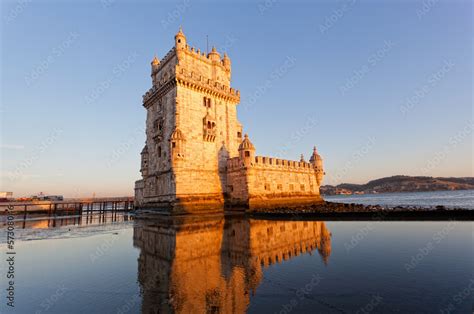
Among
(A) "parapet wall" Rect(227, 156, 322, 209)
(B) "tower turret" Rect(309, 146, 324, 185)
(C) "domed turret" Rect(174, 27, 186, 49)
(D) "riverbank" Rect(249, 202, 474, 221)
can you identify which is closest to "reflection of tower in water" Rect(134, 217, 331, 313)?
(D) "riverbank" Rect(249, 202, 474, 221)

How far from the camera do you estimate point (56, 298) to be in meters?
6.84

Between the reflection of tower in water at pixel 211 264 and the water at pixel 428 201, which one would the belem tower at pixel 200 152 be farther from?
the water at pixel 428 201

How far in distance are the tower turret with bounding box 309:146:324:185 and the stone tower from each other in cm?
1378

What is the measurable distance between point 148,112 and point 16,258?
28507 mm

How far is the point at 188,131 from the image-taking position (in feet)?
100

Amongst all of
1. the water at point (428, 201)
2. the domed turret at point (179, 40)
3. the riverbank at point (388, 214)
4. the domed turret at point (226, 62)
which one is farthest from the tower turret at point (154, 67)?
the water at point (428, 201)

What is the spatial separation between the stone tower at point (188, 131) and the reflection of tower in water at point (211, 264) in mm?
13405

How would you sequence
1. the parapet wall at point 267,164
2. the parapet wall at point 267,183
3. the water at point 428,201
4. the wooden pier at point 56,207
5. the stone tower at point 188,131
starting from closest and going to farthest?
the stone tower at point 188,131, the parapet wall at point 267,183, the parapet wall at point 267,164, the wooden pier at point 56,207, the water at point 428,201

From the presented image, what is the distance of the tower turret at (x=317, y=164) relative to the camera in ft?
136

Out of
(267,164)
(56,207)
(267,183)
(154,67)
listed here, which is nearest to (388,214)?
(267,183)

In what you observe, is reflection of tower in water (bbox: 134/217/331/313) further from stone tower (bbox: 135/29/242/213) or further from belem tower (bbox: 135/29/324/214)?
belem tower (bbox: 135/29/324/214)

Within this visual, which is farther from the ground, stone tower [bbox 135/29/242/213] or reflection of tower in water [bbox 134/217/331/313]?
stone tower [bbox 135/29/242/213]

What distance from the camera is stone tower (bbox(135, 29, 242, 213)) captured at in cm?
2888

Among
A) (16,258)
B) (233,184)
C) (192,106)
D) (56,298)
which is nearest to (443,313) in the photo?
(56,298)
